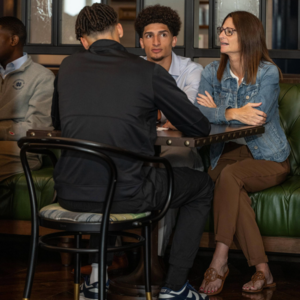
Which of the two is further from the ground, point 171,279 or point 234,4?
point 234,4

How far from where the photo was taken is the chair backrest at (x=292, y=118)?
2.84 metres

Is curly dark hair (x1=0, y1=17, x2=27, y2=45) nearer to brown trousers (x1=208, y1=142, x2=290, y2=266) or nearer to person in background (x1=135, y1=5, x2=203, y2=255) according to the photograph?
person in background (x1=135, y1=5, x2=203, y2=255)

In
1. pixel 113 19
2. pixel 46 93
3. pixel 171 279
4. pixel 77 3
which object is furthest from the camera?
pixel 77 3

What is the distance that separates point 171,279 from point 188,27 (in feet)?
7.73

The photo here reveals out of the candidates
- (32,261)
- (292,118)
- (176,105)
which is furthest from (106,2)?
(32,261)

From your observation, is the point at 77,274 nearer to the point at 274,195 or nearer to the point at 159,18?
the point at 274,195

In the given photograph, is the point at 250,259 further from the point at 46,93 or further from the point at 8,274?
the point at 46,93

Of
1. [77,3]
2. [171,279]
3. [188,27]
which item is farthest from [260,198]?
[77,3]

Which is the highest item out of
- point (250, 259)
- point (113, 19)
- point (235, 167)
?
point (113, 19)

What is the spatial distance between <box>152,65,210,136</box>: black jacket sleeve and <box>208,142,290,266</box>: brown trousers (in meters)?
0.61

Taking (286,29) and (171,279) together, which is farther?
(286,29)

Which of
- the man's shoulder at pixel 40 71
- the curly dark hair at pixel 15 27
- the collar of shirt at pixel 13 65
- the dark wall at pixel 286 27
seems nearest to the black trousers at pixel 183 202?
the man's shoulder at pixel 40 71

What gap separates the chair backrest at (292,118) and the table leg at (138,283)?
3.67ft

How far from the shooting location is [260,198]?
241cm
